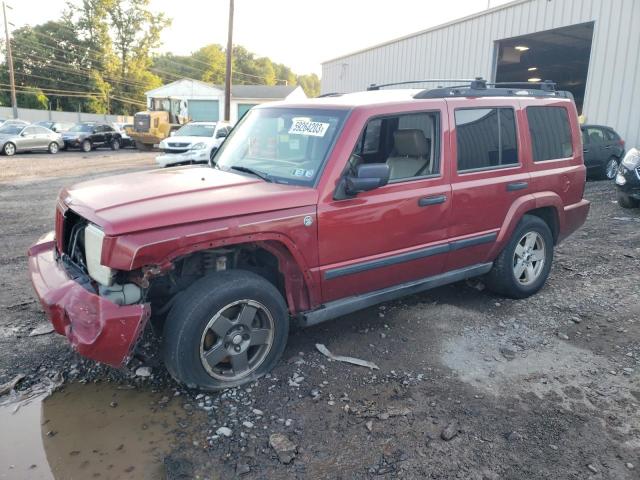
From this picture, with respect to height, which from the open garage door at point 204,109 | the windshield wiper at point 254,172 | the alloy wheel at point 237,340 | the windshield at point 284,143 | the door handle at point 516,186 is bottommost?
the alloy wheel at point 237,340

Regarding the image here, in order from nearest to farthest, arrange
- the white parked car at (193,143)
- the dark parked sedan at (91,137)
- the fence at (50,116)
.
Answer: the white parked car at (193,143)
the dark parked sedan at (91,137)
the fence at (50,116)

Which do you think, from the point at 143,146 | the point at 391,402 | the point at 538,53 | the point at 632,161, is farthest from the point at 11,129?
the point at 391,402

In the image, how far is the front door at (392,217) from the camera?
3637mm

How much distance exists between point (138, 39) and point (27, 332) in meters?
70.3

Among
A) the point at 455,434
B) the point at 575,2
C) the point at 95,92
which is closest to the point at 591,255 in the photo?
the point at 455,434

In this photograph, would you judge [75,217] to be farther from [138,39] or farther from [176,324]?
[138,39]

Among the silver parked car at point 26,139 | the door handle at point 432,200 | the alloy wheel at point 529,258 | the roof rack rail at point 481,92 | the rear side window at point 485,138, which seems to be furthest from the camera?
the silver parked car at point 26,139

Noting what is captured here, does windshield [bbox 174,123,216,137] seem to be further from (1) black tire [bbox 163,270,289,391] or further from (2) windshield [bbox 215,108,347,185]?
(1) black tire [bbox 163,270,289,391]

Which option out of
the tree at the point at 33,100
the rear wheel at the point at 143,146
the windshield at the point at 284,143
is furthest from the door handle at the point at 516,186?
the tree at the point at 33,100

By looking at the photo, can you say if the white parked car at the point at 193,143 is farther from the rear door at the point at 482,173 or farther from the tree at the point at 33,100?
the tree at the point at 33,100

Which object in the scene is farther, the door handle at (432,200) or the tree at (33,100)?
the tree at (33,100)

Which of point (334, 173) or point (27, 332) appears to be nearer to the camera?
point (334, 173)

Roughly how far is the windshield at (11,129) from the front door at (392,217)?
2323 centimetres

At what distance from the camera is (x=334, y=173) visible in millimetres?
3568
